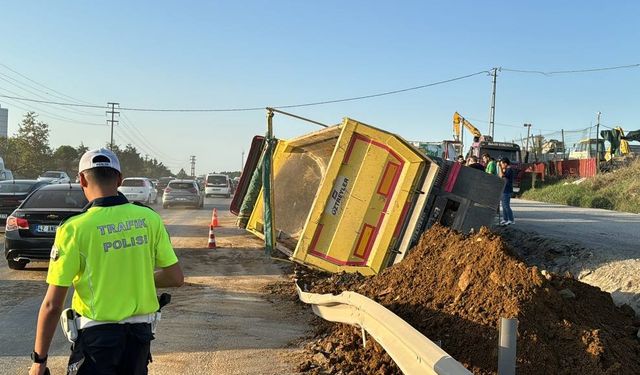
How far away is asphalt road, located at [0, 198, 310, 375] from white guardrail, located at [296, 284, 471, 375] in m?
0.64

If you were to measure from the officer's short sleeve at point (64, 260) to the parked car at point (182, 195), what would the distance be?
959 inches

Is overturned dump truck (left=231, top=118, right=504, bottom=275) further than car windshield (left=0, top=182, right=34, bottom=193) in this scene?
No

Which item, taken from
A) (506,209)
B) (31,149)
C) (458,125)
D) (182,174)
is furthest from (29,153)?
(182,174)

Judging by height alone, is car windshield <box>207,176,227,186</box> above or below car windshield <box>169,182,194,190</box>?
below

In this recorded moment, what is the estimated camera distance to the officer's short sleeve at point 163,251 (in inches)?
109

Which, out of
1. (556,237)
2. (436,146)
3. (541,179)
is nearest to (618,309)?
(556,237)

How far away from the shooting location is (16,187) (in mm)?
14547

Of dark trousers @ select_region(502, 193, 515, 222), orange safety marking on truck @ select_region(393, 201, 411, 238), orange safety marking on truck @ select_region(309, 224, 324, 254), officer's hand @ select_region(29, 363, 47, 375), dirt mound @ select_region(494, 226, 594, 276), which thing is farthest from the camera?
dark trousers @ select_region(502, 193, 515, 222)

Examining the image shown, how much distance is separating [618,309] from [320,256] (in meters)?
3.57

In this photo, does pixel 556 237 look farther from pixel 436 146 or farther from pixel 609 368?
pixel 436 146

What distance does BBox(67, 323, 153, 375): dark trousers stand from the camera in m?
2.45

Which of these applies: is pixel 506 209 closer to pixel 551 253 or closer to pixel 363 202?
pixel 551 253

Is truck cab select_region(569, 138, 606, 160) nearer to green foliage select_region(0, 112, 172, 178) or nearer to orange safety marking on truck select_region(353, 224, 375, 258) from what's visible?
orange safety marking on truck select_region(353, 224, 375, 258)

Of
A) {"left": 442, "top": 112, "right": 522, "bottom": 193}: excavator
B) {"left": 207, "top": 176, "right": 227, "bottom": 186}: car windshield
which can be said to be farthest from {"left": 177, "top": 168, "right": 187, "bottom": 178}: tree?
{"left": 442, "top": 112, "right": 522, "bottom": 193}: excavator
